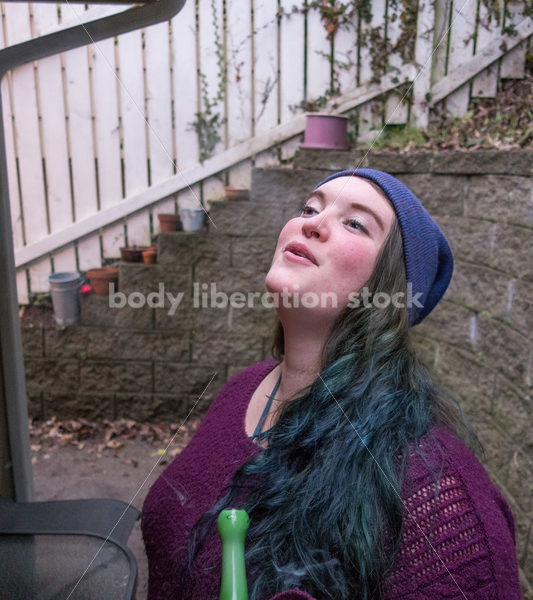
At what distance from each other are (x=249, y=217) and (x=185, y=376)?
0.86 meters

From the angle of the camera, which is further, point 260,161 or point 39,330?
point 39,330

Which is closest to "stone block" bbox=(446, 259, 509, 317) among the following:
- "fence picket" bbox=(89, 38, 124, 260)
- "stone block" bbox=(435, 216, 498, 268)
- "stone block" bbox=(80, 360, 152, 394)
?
"stone block" bbox=(435, 216, 498, 268)

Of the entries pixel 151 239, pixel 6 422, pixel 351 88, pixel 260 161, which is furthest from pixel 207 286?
pixel 6 422

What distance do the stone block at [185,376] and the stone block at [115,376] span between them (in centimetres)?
5

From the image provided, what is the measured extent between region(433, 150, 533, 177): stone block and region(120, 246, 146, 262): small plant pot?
144 centimetres

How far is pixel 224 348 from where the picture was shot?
101 inches

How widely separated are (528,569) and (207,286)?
167cm

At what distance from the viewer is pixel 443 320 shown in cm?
199

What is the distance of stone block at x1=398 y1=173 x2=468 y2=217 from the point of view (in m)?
1.90

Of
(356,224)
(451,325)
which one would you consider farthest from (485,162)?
(356,224)

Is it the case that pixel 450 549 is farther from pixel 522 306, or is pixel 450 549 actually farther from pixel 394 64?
pixel 394 64

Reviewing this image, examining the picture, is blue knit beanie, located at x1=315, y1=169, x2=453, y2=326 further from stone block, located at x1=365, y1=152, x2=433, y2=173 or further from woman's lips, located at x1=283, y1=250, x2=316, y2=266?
stone block, located at x1=365, y1=152, x2=433, y2=173

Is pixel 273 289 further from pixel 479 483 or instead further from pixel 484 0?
pixel 484 0

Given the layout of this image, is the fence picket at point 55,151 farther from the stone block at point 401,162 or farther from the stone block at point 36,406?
the stone block at point 401,162
